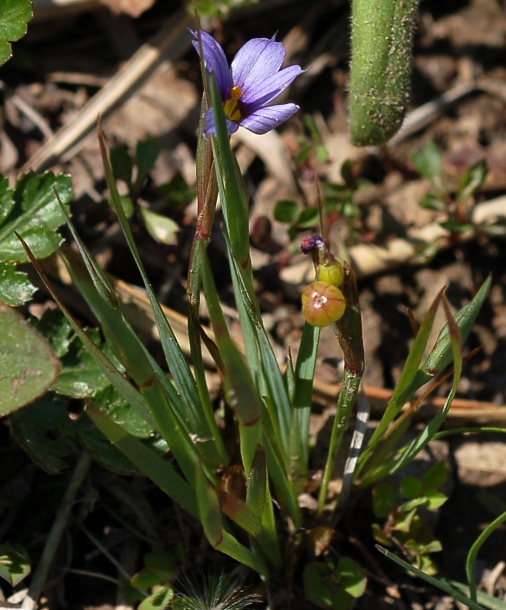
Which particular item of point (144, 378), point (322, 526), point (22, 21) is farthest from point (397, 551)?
point (22, 21)

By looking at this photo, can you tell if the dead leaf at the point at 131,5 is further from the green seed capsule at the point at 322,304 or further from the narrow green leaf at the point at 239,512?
the narrow green leaf at the point at 239,512

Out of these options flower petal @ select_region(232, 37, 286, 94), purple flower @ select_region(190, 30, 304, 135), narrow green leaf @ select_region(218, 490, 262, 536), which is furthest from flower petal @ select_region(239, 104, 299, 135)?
narrow green leaf @ select_region(218, 490, 262, 536)

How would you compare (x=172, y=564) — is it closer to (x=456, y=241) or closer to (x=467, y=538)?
(x=467, y=538)

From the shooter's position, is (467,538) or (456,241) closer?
(467,538)

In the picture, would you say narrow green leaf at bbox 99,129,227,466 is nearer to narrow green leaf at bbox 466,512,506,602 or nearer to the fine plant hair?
the fine plant hair

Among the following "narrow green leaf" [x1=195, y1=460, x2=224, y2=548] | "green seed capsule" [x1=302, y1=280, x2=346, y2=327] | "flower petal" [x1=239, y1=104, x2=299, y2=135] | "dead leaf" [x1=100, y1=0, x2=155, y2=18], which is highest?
"flower petal" [x1=239, y1=104, x2=299, y2=135]
